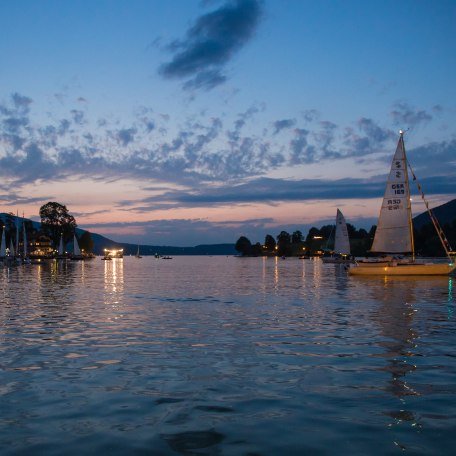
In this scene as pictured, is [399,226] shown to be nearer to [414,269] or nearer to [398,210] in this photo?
[398,210]

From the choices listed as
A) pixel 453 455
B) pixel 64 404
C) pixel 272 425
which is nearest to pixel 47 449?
pixel 64 404

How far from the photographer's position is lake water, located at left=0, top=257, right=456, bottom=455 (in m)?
9.82

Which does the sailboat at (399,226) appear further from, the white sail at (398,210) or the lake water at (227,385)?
the lake water at (227,385)

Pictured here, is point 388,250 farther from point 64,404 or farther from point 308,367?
point 64,404

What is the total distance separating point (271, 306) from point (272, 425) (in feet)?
77.2

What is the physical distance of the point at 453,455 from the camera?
905 centimetres

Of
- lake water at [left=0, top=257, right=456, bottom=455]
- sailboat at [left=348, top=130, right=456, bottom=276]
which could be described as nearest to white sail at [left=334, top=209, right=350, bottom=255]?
sailboat at [left=348, top=130, right=456, bottom=276]

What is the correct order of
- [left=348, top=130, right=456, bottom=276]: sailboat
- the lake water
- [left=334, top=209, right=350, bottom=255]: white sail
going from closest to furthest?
the lake water → [left=348, top=130, right=456, bottom=276]: sailboat → [left=334, top=209, right=350, bottom=255]: white sail

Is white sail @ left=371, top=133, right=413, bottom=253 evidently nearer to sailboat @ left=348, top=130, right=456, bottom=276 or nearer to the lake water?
sailboat @ left=348, top=130, right=456, bottom=276

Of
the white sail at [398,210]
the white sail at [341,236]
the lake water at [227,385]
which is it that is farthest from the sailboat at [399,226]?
the white sail at [341,236]

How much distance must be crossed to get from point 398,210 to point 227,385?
59244mm

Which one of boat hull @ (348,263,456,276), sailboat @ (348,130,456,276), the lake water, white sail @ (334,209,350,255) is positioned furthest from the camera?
white sail @ (334,209,350,255)

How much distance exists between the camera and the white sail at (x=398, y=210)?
225 ft

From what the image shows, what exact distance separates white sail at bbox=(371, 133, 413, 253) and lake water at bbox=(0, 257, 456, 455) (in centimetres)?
4250
